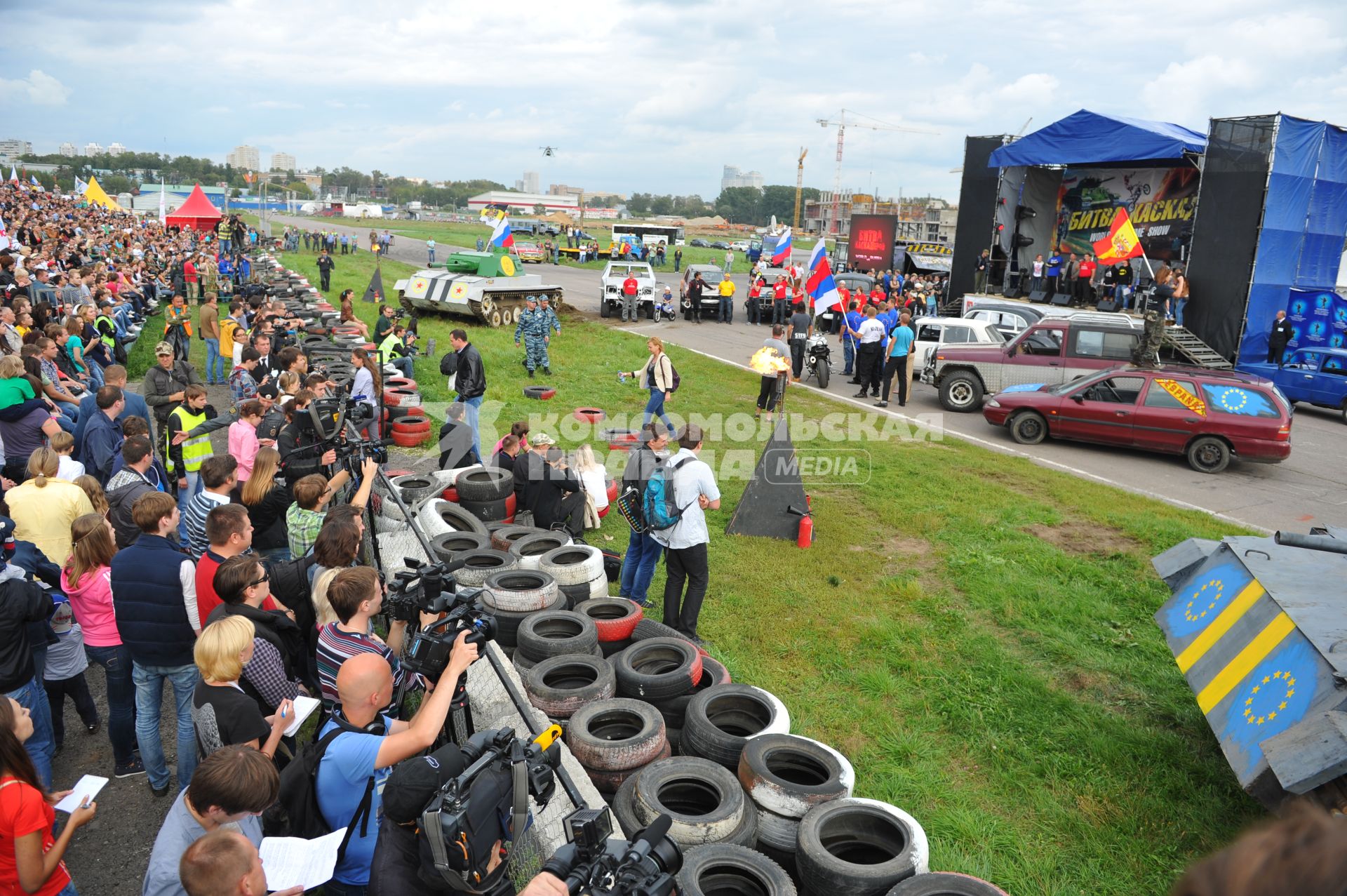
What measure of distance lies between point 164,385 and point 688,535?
7.31m

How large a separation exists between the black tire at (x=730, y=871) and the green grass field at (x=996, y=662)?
4.97ft

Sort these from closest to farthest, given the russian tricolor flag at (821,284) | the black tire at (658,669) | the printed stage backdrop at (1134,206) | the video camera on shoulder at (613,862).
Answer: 1. the video camera on shoulder at (613,862)
2. the black tire at (658,669)
3. the russian tricolor flag at (821,284)
4. the printed stage backdrop at (1134,206)

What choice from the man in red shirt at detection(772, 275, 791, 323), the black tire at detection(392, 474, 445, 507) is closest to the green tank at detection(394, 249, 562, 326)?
the man in red shirt at detection(772, 275, 791, 323)

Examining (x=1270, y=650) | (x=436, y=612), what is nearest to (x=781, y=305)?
(x=1270, y=650)

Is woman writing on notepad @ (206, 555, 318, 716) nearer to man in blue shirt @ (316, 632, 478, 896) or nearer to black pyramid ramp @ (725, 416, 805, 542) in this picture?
man in blue shirt @ (316, 632, 478, 896)

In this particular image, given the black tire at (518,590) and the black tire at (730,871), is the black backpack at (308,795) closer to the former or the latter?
the black tire at (730,871)

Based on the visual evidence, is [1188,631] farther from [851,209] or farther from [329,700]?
[851,209]

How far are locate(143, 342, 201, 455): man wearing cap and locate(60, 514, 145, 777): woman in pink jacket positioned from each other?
519cm

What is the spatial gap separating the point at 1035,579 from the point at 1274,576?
11.6 ft

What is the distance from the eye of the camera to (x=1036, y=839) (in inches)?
202

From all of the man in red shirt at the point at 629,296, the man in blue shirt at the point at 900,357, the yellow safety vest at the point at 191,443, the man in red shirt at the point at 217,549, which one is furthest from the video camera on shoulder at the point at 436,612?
the man in red shirt at the point at 629,296

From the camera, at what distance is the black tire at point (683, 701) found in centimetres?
564

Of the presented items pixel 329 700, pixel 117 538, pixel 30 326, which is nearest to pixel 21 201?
pixel 30 326

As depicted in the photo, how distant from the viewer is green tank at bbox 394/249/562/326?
23844 mm
